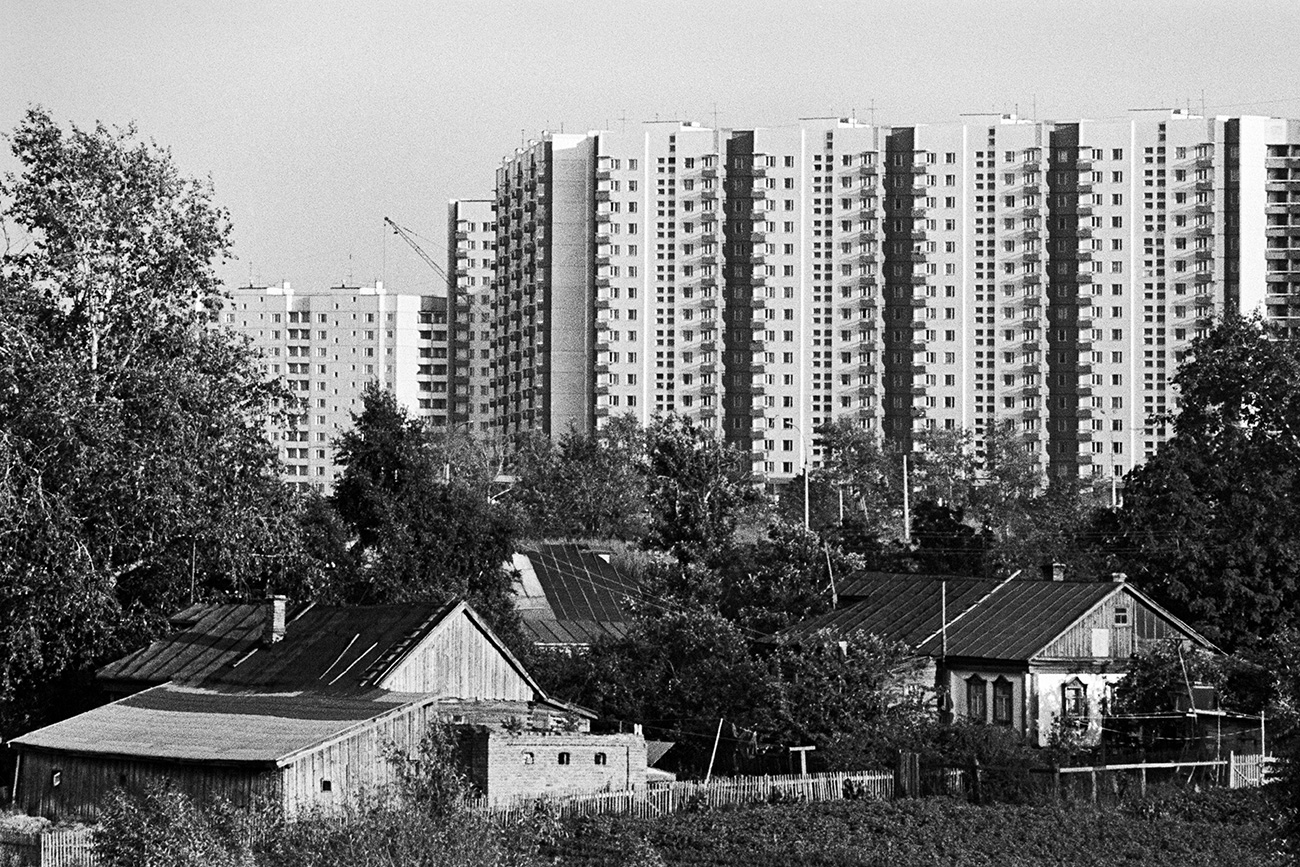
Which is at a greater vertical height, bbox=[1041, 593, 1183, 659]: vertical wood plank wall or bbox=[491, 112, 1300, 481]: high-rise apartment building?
bbox=[491, 112, 1300, 481]: high-rise apartment building

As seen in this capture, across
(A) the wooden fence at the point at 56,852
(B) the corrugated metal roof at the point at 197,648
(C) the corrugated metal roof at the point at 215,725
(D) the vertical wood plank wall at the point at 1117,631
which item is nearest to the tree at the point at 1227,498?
(D) the vertical wood plank wall at the point at 1117,631

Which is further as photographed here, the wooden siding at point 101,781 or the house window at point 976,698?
the house window at point 976,698

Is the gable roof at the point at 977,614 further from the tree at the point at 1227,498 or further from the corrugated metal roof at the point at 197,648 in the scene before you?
the corrugated metal roof at the point at 197,648

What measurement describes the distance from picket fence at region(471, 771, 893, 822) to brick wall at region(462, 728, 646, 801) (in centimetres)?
36

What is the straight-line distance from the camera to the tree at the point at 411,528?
63719mm

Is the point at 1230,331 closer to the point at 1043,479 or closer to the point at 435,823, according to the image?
the point at 435,823

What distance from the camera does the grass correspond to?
1551 inches

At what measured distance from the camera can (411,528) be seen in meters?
65.1

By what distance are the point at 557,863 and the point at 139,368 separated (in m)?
19.8

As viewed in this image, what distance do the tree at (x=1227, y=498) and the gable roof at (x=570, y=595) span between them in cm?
1832

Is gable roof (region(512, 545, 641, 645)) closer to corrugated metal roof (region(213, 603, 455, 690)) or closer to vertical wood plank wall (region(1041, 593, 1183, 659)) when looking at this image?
vertical wood plank wall (region(1041, 593, 1183, 659))

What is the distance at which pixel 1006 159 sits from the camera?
529 feet

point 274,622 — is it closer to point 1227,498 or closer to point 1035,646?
point 1035,646

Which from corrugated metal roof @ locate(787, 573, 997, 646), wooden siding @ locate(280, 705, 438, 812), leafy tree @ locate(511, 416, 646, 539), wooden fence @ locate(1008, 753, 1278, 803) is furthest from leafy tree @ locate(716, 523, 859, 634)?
leafy tree @ locate(511, 416, 646, 539)
